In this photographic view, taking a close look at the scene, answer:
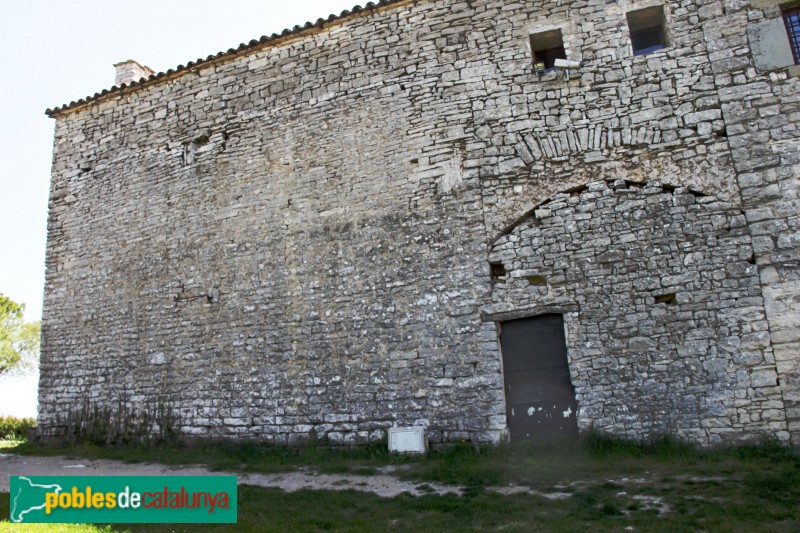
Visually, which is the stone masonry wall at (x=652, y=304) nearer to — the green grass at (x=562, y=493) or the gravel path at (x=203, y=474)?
the green grass at (x=562, y=493)

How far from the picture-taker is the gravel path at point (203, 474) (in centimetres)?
601

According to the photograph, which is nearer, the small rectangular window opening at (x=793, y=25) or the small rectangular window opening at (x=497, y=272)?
the small rectangular window opening at (x=793, y=25)

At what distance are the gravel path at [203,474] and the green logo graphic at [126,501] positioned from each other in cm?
157

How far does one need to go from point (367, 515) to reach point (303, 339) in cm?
403

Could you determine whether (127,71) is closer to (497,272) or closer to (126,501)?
(497,272)

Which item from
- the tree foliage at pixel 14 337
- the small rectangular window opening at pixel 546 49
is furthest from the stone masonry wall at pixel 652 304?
the tree foliage at pixel 14 337

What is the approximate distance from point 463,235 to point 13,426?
15143 mm

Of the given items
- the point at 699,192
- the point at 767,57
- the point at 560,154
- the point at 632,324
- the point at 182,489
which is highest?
the point at 767,57

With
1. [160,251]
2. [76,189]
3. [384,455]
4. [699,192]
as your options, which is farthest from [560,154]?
[76,189]

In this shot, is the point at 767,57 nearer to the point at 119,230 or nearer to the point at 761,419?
the point at 761,419

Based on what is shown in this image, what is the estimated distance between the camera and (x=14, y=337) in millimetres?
23000

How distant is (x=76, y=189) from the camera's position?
1136 cm

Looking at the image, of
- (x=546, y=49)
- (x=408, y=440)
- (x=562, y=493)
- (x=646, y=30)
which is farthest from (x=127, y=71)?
(x=562, y=493)

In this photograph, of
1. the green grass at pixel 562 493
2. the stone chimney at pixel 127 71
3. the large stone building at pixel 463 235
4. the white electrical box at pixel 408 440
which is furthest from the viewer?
the stone chimney at pixel 127 71
